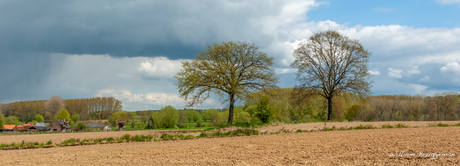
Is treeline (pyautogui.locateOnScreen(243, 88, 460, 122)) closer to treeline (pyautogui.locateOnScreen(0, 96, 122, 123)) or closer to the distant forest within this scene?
the distant forest

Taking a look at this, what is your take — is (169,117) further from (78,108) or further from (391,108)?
(78,108)

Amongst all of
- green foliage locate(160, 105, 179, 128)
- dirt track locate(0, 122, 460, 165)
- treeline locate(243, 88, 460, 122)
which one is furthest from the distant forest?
dirt track locate(0, 122, 460, 165)

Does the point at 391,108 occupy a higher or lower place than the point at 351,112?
higher

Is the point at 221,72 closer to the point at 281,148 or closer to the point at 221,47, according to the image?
the point at 221,47

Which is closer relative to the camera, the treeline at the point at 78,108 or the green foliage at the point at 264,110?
the green foliage at the point at 264,110

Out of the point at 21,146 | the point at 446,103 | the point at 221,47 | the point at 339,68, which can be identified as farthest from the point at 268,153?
the point at 446,103

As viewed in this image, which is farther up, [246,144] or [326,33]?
[326,33]

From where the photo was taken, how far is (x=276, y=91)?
31438mm

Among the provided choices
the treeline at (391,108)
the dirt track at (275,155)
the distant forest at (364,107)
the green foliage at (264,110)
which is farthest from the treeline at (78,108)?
the dirt track at (275,155)

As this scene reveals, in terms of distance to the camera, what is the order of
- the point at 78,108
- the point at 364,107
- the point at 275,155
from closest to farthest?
the point at 275,155, the point at 364,107, the point at 78,108

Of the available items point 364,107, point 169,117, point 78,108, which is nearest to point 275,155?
point 364,107

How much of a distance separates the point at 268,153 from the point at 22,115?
449 feet

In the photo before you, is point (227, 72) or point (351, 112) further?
point (351, 112)

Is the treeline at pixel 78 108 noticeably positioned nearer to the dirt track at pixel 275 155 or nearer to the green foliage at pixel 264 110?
the green foliage at pixel 264 110
